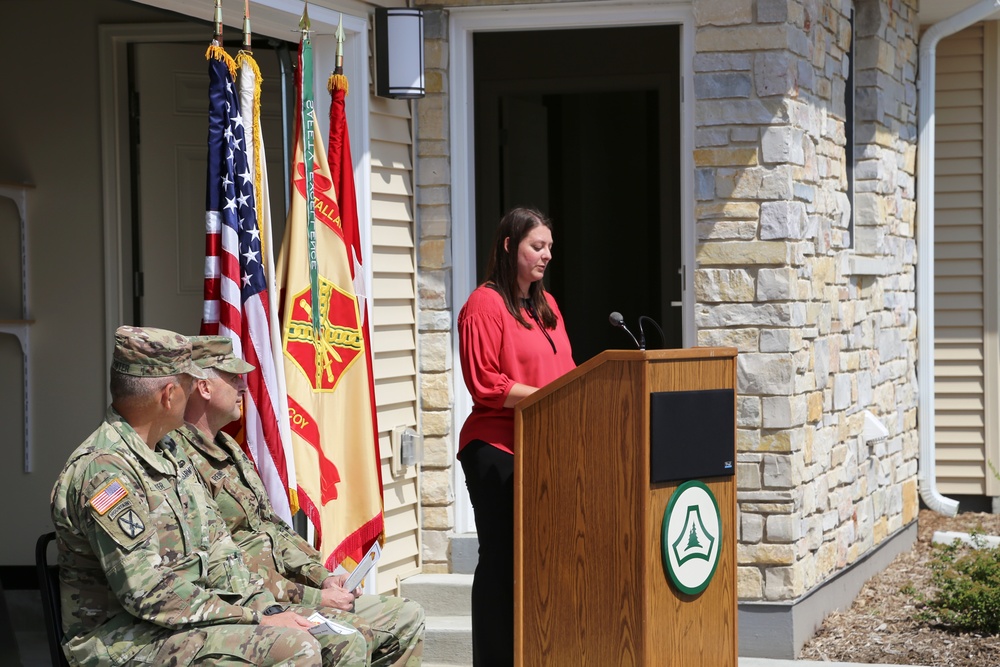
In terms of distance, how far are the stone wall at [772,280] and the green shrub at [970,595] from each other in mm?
433

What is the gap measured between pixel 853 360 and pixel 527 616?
2.71 meters

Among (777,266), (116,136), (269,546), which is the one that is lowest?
(269,546)

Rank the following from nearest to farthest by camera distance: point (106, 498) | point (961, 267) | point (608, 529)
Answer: point (106, 498) < point (608, 529) < point (961, 267)

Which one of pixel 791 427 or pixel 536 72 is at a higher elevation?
pixel 536 72

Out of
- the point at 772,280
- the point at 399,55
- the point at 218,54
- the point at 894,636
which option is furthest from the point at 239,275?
the point at 894,636

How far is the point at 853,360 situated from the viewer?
19.9 ft

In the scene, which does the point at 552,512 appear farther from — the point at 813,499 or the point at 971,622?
the point at 971,622

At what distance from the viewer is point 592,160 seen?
851cm

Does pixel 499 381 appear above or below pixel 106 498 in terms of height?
above

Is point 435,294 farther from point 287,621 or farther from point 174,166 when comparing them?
point 287,621

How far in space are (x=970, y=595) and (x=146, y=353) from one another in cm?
366

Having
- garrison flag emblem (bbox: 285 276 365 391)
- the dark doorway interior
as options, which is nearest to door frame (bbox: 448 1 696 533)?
garrison flag emblem (bbox: 285 276 365 391)

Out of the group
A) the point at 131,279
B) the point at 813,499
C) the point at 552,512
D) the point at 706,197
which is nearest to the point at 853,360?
the point at 813,499

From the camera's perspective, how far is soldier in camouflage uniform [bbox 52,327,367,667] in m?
2.91
